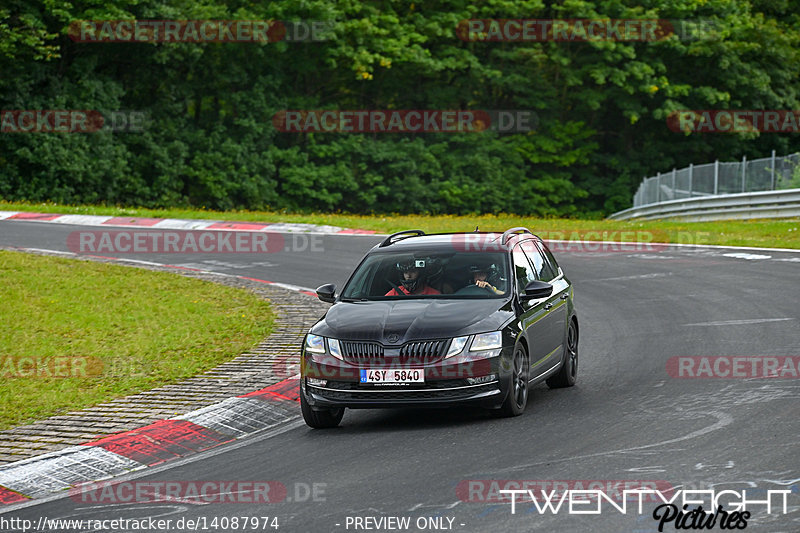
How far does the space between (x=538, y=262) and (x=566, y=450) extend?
3.67 m

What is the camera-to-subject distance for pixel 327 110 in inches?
2235

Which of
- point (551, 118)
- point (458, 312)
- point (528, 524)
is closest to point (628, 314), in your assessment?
point (458, 312)

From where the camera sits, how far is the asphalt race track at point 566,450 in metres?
6.80

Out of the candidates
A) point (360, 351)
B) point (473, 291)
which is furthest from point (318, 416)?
point (473, 291)

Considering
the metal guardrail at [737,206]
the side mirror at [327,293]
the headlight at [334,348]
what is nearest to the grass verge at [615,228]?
the metal guardrail at [737,206]

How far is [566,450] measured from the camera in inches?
325

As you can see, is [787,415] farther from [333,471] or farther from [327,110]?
[327,110]

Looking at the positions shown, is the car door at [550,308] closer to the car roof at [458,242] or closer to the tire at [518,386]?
the car roof at [458,242]

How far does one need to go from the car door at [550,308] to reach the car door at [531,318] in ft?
0.07

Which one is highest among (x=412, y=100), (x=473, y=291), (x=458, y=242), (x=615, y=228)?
(x=412, y=100)

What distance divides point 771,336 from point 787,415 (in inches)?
169

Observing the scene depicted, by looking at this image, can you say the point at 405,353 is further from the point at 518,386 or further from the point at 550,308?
the point at 550,308

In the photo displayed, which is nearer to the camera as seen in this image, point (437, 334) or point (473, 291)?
point (437, 334)

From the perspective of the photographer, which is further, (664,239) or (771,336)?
(664,239)
